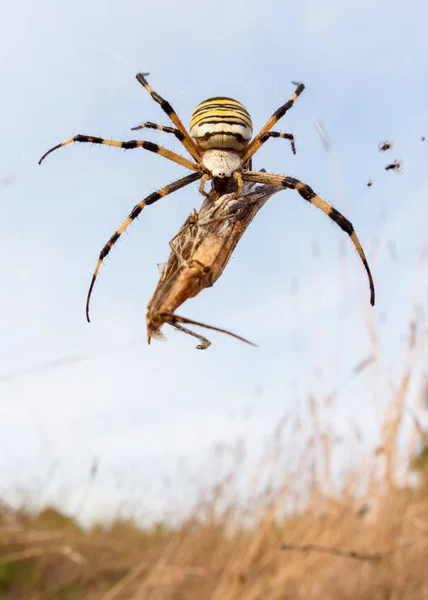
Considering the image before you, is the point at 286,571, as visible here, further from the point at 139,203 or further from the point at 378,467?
the point at 139,203

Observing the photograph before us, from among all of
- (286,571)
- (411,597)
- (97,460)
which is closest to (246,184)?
(97,460)

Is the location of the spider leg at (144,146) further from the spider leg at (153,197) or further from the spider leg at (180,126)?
the spider leg at (153,197)

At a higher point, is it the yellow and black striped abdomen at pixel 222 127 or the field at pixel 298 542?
the yellow and black striped abdomen at pixel 222 127

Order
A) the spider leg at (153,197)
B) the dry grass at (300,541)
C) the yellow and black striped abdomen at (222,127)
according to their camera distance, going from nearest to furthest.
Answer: the spider leg at (153,197) → the yellow and black striped abdomen at (222,127) → the dry grass at (300,541)

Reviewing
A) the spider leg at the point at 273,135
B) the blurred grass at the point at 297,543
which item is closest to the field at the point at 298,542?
the blurred grass at the point at 297,543

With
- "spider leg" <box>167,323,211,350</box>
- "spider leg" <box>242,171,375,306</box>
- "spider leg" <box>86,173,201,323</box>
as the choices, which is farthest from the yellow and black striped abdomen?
"spider leg" <box>167,323,211,350</box>

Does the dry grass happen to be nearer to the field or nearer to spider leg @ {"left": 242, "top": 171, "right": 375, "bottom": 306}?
the field

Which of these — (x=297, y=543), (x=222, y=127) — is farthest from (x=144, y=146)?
(x=297, y=543)

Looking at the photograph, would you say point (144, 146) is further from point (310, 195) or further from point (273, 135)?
point (310, 195)
